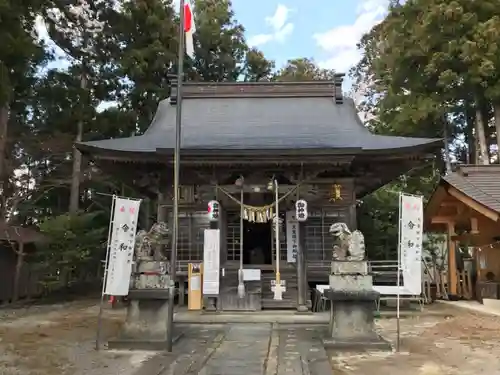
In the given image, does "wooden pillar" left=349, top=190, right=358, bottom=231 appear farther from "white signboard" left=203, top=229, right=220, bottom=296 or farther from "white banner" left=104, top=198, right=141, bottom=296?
"white banner" left=104, top=198, right=141, bottom=296

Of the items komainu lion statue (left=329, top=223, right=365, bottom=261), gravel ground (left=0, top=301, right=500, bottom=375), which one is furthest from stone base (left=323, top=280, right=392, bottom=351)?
gravel ground (left=0, top=301, right=500, bottom=375)

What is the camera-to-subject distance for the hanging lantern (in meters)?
11.3

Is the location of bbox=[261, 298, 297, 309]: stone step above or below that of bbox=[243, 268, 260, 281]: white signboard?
below

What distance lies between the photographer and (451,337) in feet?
26.1

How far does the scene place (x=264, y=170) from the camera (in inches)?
465

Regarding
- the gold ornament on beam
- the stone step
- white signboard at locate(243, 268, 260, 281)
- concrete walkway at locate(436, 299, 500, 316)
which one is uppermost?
the gold ornament on beam

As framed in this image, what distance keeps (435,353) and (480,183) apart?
7245 mm

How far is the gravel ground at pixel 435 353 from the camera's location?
18.7ft

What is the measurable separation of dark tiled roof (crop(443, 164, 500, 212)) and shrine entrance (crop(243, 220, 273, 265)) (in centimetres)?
549

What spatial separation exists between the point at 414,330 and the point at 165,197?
6.97 metres

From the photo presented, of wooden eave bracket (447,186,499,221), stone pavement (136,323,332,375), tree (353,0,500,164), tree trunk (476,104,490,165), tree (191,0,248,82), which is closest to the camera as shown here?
stone pavement (136,323,332,375)

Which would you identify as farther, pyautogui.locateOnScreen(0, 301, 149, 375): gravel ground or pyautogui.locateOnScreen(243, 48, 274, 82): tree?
pyautogui.locateOnScreen(243, 48, 274, 82): tree

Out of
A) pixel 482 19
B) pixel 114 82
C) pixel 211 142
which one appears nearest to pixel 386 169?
pixel 211 142

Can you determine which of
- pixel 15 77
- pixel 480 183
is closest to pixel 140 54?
pixel 15 77
